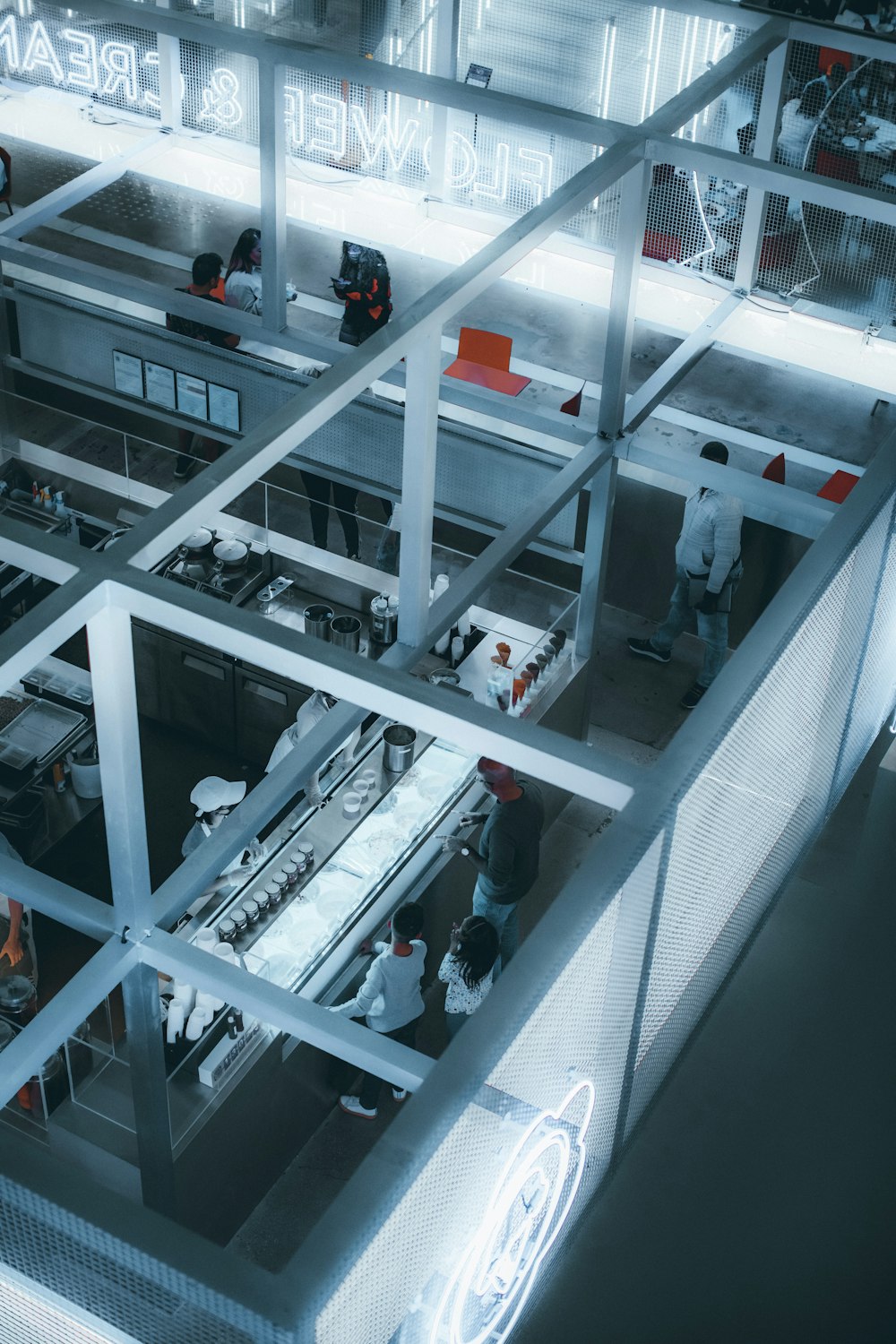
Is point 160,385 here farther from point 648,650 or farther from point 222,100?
point 648,650

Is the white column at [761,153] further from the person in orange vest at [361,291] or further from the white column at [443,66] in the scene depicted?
the person in orange vest at [361,291]

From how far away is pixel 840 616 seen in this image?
4.45 m

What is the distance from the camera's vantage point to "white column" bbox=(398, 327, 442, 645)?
16.7ft

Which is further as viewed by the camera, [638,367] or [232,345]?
[638,367]

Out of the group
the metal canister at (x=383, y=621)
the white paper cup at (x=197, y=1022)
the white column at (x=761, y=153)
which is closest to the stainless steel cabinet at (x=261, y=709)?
the metal canister at (x=383, y=621)

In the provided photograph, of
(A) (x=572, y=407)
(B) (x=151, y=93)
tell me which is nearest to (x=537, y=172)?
(A) (x=572, y=407)

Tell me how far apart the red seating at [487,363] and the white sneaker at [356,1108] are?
3.24m

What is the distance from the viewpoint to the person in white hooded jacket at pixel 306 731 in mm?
6602

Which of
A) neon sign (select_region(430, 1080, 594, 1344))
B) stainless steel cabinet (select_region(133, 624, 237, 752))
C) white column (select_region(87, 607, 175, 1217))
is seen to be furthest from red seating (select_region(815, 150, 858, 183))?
neon sign (select_region(430, 1080, 594, 1344))

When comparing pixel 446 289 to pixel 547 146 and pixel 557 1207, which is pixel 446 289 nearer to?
pixel 557 1207

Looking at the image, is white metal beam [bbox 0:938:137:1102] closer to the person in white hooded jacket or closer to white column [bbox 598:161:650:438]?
the person in white hooded jacket

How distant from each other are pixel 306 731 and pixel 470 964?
50.9 inches

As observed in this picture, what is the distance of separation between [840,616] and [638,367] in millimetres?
5308

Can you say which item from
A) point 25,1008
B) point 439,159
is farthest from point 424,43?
point 25,1008
